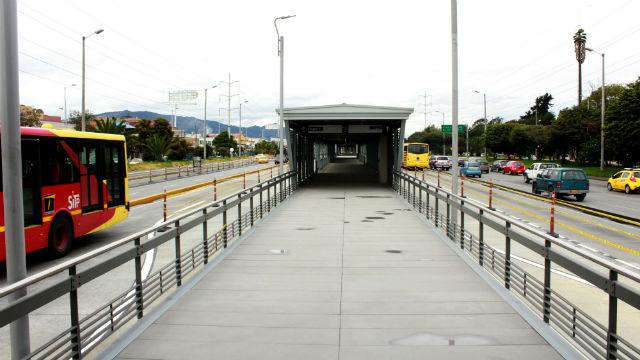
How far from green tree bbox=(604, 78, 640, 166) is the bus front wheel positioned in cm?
4408

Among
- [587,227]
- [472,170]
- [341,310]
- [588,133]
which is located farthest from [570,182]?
[588,133]

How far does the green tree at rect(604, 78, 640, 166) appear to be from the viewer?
45.2m

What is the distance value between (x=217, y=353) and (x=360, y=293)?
2712 millimetres

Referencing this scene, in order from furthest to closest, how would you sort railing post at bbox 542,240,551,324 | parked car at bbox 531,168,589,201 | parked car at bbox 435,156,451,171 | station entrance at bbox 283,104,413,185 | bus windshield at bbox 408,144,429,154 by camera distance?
1. bus windshield at bbox 408,144,429,154
2. parked car at bbox 435,156,451,171
3. parked car at bbox 531,168,589,201
4. station entrance at bbox 283,104,413,185
5. railing post at bbox 542,240,551,324

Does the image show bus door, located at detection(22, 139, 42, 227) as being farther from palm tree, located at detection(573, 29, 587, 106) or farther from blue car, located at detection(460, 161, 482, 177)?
palm tree, located at detection(573, 29, 587, 106)

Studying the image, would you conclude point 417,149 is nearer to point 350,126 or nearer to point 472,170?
point 472,170

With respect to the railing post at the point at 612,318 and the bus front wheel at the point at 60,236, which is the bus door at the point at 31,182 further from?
the railing post at the point at 612,318

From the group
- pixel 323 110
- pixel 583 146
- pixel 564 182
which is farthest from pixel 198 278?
pixel 583 146

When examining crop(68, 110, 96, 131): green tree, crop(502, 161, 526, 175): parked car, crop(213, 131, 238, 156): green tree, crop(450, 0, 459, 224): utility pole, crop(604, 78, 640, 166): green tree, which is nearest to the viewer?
crop(450, 0, 459, 224): utility pole

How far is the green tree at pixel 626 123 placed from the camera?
148ft

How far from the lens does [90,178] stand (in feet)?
46.2

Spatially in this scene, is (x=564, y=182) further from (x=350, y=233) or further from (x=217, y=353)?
(x=217, y=353)

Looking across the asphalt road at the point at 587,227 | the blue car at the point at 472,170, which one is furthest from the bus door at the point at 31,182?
the blue car at the point at 472,170

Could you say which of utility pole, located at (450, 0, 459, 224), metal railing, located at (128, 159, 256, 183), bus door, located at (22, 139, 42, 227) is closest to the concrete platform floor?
utility pole, located at (450, 0, 459, 224)
